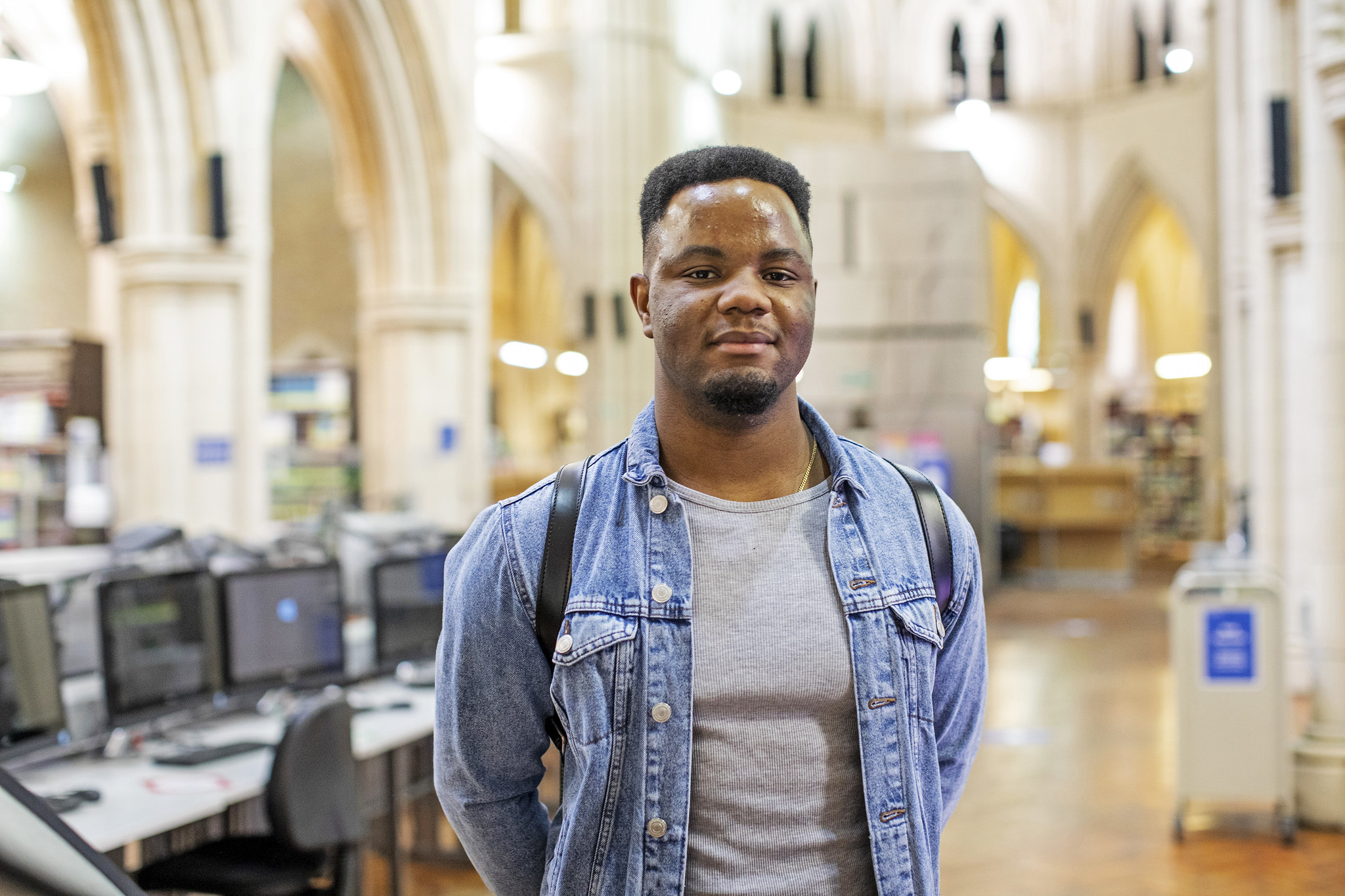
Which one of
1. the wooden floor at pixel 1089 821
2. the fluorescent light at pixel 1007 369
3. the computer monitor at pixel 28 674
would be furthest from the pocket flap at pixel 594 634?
the fluorescent light at pixel 1007 369

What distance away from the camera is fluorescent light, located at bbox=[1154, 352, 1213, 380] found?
82.6ft

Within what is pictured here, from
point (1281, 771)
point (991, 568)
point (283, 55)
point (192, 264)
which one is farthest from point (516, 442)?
point (1281, 771)

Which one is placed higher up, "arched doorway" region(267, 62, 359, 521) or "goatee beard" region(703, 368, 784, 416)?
"arched doorway" region(267, 62, 359, 521)

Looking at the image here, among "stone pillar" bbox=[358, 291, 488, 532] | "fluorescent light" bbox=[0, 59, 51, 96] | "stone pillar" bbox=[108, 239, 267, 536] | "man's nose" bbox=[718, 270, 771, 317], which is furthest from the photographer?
"stone pillar" bbox=[358, 291, 488, 532]

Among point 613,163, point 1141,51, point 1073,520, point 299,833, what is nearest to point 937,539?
point 299,833

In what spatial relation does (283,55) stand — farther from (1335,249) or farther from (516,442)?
(1335,249)

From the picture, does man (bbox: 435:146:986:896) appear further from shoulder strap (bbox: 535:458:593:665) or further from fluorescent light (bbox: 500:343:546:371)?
fluorescent light (bbox: 500:343:546:371)

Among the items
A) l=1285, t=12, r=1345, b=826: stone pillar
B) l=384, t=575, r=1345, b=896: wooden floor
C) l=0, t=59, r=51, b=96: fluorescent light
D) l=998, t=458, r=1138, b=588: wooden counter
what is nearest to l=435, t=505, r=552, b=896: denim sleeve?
l=384, t=575, r=1345, b=896: wooden floor

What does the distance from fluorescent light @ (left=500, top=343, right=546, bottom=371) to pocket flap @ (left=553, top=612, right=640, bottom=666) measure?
2255 cm

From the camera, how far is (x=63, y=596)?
173 inches

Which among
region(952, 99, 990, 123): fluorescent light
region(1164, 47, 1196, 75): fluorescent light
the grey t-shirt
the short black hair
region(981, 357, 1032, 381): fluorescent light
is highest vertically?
region(1164, 47, 1196, 75): fluorescent light

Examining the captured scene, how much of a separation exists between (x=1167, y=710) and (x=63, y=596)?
688 centimetres

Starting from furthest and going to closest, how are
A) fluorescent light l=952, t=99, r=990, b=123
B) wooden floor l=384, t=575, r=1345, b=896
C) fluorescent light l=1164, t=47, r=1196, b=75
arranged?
fluorescent light l=952, t=99, r=990, b=123
fluorescent light l=1164, t=47, r=1196, b=75
wooden floor l=384, t=575, r=1345, b=896

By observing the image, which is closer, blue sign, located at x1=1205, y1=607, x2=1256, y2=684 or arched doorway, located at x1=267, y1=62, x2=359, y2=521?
blue sign, located at x1=1205, y1=607, x2=1256, y2=684
